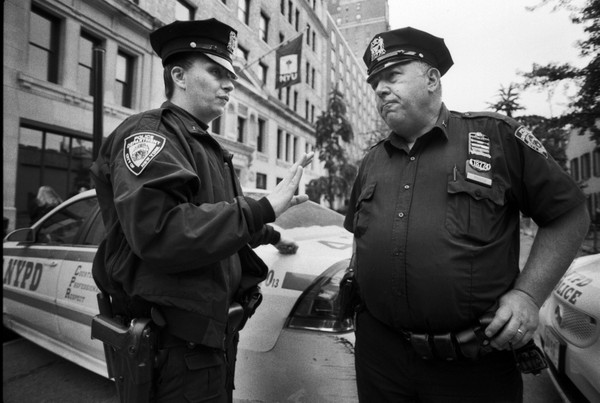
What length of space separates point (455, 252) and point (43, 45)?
38.9ft

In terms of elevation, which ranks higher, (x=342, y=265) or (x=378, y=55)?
(x=378, y=55)

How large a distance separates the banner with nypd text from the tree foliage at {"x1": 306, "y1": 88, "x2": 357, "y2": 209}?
2907 millimetres

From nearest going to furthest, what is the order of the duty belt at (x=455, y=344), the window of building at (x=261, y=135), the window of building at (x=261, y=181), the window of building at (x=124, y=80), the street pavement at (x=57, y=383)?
1. the duty belt at (x=455, y=344)
2. the street pavement at (x=57, y=383)
3. the window of building at (x=124, y=80)
4. the window of building at (x=261, y=181)
5. the window of building at (x=261, y=135)

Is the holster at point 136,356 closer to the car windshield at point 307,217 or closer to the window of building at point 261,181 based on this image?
the car windshield at point 307,217

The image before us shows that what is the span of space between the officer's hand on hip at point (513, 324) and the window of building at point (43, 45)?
11.6 meters

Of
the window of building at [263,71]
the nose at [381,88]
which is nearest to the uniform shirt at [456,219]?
the nose at [381,88]

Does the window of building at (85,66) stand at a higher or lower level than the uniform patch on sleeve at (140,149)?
higher

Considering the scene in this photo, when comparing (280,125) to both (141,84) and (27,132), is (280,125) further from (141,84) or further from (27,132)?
(27,132)

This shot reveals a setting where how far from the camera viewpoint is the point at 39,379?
125 inches

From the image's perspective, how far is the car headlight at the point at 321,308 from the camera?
2.00 m

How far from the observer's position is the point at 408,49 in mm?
Result: 1648

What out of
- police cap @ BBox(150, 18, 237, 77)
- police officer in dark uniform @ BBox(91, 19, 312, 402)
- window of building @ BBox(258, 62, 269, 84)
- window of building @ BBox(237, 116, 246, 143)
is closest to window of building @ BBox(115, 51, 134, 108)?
window of building @ BBox(258, 62, 269, 84)

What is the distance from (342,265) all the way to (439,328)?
2.78 ft

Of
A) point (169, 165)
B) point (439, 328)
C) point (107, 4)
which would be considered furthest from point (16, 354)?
point (107, 4)
